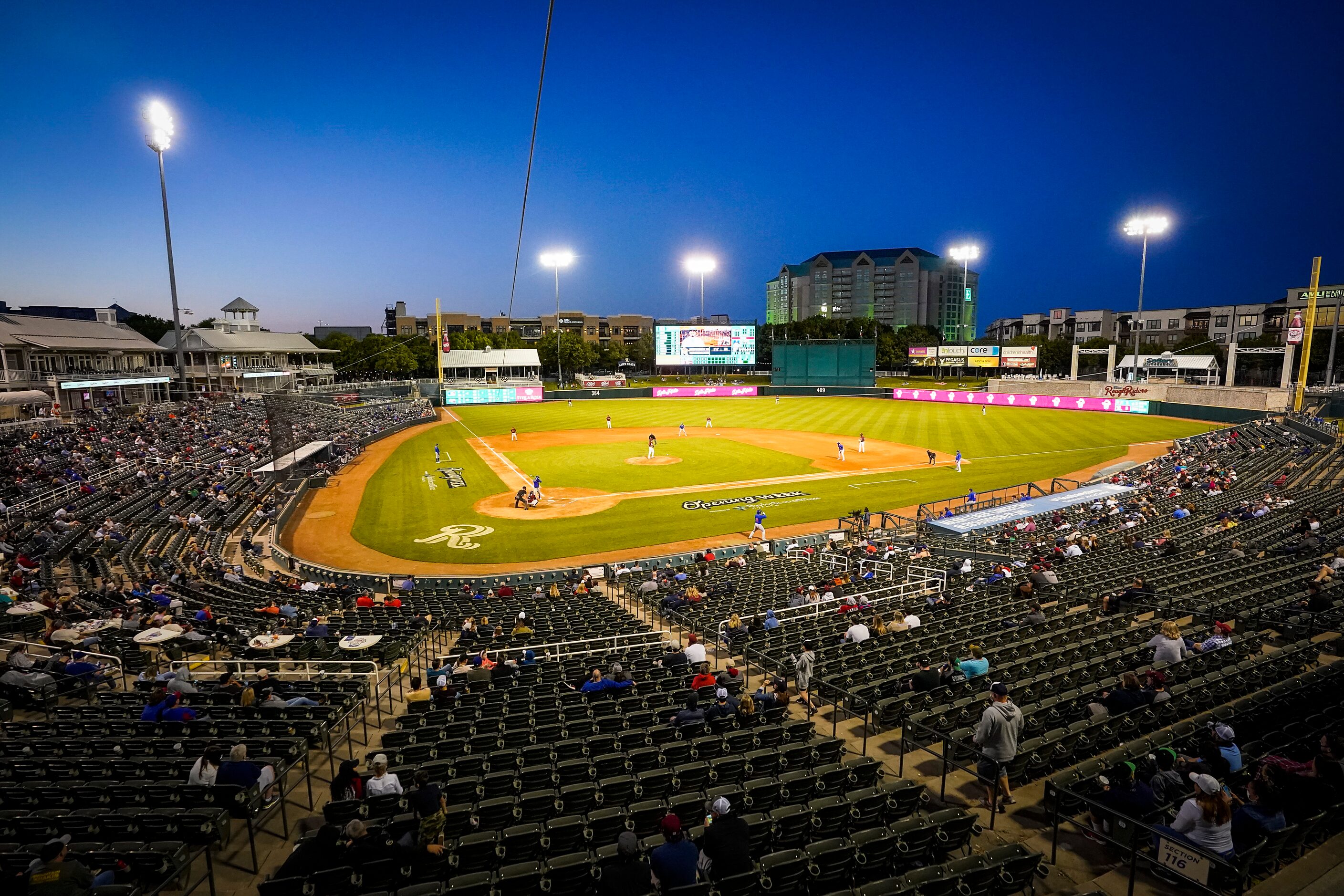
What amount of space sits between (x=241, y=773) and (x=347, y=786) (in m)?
1.06

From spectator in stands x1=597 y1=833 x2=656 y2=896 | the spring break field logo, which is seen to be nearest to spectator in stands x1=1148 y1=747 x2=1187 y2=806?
spectator in stands x1=597 y1=833 x2=656 y2=896

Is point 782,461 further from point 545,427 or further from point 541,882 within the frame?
point 541,882

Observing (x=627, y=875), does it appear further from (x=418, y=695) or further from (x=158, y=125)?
(x=158, y=125)

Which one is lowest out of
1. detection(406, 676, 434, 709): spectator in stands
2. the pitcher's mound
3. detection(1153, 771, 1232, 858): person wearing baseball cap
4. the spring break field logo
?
the pitcher's mound

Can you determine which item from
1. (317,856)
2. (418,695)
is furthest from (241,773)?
(418,695)

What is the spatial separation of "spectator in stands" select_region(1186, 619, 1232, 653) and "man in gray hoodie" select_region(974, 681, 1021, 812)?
5.16m

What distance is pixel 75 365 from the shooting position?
5075 centimetres

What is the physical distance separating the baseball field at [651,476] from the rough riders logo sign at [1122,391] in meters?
3.89

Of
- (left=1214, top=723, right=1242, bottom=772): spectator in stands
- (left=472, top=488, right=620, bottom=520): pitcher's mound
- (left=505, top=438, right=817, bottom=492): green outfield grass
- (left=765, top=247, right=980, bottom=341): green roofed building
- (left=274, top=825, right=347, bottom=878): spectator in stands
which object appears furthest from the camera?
(left=765, top=247, right=980, bottom=341): green roofed building

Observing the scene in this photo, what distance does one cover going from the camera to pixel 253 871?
20.7 ft

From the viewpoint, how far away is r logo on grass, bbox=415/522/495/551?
26.2 m

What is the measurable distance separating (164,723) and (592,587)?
41.3 ft

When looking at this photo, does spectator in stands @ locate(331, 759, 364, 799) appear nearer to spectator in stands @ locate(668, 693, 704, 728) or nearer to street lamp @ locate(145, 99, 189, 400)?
spectator in stands @ locate(668, 693, 704, 728)

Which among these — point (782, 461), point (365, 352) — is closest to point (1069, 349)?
point (782, 461)
